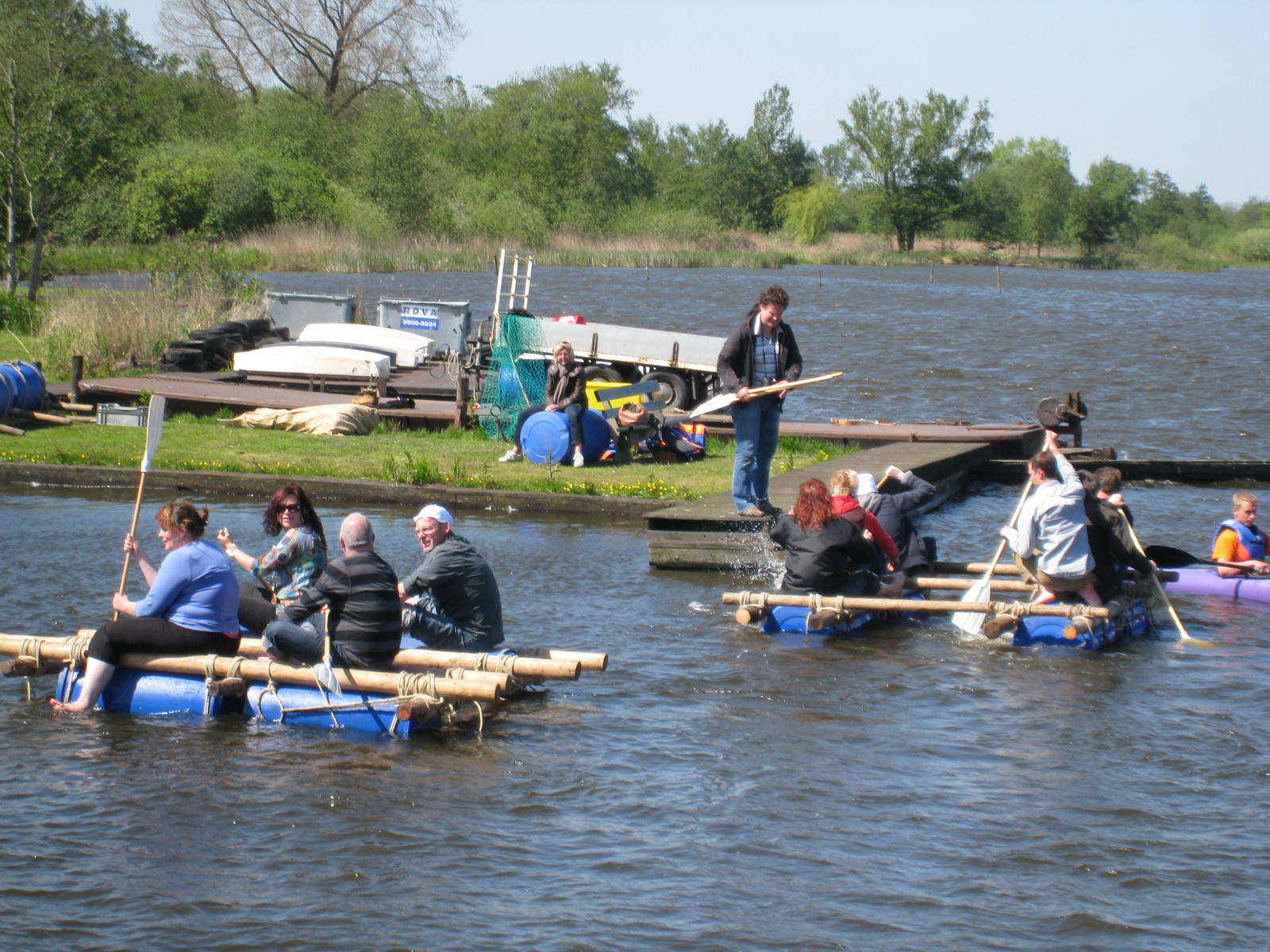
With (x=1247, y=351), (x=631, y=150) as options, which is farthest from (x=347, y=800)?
(x=631, y=150)

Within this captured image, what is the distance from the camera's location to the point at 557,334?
74.3 feet

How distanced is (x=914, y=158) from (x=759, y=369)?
111505mm

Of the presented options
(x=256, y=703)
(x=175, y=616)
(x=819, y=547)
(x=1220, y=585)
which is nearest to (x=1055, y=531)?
(x=819, y=547)

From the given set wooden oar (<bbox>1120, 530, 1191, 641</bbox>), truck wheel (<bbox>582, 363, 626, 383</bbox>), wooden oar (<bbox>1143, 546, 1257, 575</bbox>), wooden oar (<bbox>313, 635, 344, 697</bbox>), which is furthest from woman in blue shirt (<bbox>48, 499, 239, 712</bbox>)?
truck wheel (<bbox>582, 363, 626, 383</bbox>)

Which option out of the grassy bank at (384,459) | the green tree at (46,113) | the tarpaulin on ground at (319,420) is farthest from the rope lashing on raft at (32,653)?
the green tree at (46,113)

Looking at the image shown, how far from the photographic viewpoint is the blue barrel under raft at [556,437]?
57.7ft

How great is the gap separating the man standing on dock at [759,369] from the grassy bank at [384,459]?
2.69 metres

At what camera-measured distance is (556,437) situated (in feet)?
57.8

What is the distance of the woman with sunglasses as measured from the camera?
9492 millimetres

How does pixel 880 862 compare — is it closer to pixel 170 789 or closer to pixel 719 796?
pixel 719 796

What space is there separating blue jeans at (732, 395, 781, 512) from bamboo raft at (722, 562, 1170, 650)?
2142mm

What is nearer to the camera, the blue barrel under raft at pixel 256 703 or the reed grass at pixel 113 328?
the blue barrel under raft at pixel 256 703

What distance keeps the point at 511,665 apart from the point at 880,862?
2893mm

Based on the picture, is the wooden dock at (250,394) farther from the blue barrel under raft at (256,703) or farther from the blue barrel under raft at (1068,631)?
the blue barrel under raft at (256,703)
